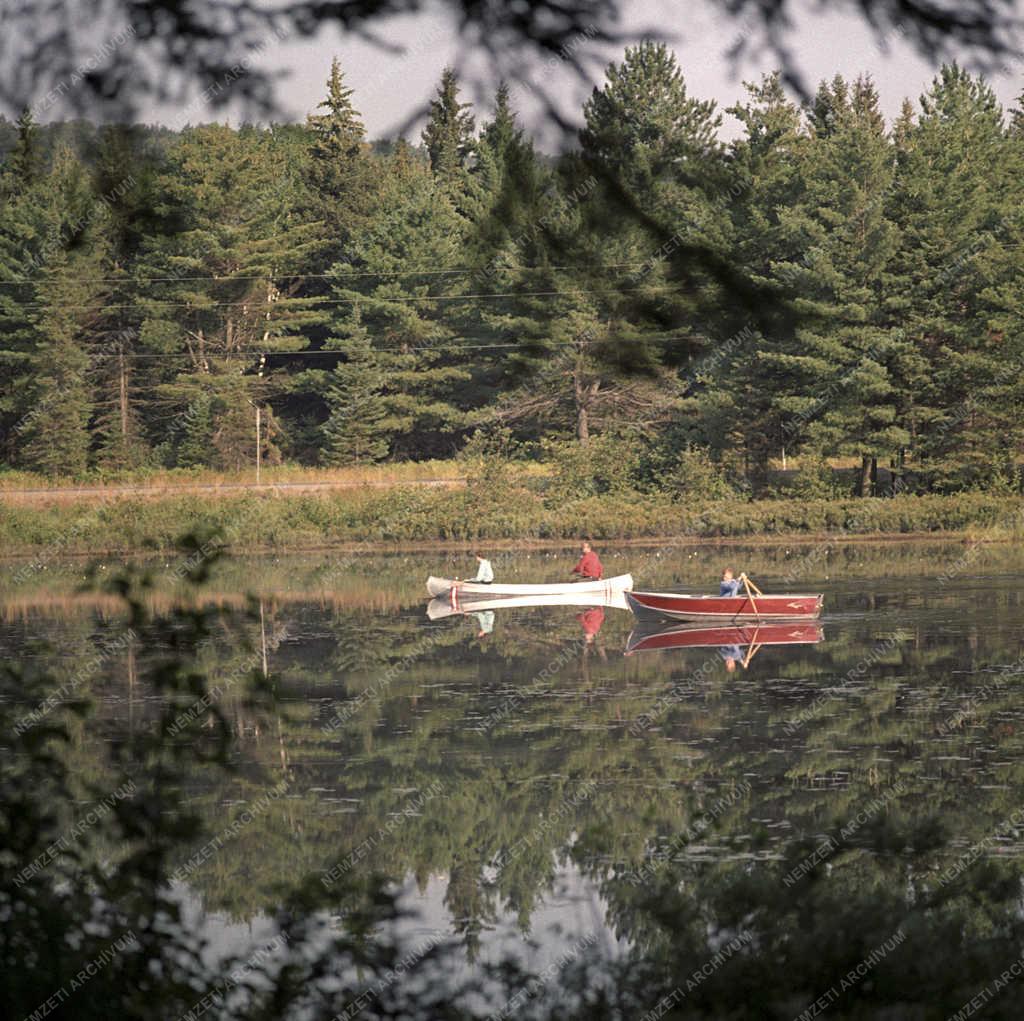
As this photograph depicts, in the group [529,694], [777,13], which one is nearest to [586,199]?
[777,13]

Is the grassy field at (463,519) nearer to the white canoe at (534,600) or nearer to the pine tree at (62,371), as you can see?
the pine tree at (62,371)

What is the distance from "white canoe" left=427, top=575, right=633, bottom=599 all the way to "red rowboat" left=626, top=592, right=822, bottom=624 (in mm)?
4849

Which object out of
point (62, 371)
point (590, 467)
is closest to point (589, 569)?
point (590, 467)

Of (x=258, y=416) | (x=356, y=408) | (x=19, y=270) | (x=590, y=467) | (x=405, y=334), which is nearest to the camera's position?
(x=19, y=270)

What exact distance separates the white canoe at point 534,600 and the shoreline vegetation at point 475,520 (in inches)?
498

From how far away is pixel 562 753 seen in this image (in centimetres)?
1595

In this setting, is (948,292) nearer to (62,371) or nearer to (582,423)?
(582,423)

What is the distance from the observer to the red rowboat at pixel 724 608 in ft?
90.1

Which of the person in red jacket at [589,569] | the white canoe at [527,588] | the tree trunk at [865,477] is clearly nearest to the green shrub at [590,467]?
the tree trunk at [865,477]

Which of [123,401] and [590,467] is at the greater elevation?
[123,401]

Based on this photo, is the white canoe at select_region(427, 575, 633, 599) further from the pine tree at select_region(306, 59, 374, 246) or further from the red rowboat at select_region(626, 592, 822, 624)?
the pine tree at select_region(306, 59, 374, 246)

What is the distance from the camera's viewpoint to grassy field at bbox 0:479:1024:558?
46656 millimetres

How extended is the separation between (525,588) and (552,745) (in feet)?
57.7

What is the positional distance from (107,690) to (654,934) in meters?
14.3
